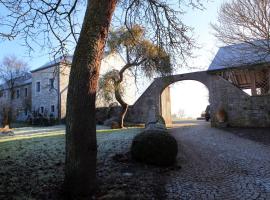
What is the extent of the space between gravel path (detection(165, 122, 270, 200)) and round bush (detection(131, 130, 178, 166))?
0.50m

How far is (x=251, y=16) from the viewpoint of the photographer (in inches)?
558

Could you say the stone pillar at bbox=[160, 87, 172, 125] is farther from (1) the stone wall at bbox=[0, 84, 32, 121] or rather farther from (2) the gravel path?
(1) the stone wall at bbox=[0, 84, 32, 121]

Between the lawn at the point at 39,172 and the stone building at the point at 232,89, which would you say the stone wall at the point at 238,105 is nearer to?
the stone building at the point at 232,89

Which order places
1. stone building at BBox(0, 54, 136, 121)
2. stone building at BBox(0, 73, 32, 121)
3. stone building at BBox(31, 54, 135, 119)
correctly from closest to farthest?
stone building at BBox(31, 54, 135, 119) < stone building at BBox(0, 54, 136, 121) < stone building at BBox(0, 73, 32, 121)

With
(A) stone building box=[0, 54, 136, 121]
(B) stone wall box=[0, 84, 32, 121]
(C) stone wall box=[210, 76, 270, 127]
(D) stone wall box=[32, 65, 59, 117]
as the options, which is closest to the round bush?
(C) stone wall box=[210, 76, 270, 127]

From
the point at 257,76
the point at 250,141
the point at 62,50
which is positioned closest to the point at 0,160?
the point at 62,50

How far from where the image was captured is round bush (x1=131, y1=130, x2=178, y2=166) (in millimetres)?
7496

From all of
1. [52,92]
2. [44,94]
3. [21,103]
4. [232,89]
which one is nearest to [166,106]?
[232,89]

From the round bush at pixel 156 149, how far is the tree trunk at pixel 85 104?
8.44ft

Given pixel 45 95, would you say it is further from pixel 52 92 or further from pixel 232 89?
pixel 232 89

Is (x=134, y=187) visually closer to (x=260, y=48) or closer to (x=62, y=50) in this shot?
(x=62, y=50)

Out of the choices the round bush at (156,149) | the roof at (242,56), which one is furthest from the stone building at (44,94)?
the round bush at (156,149)

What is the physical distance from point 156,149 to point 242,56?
11517 mm

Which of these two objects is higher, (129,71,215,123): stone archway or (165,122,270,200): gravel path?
(129,71,215,123): stone archway
